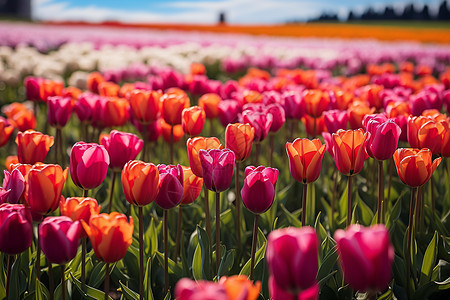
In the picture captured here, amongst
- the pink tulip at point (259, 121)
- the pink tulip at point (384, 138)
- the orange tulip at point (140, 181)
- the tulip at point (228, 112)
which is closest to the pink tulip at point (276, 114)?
the pink tulip at point (259, 121)

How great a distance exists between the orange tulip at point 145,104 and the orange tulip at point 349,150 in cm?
115

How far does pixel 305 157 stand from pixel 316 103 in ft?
3.74

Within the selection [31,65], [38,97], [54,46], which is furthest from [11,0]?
[38,97]

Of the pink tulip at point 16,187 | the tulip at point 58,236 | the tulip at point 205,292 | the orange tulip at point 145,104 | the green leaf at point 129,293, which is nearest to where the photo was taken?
the tulip at point 205,292

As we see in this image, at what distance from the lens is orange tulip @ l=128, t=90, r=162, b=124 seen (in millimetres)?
2465

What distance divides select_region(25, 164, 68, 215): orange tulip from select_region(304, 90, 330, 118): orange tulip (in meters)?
1.65

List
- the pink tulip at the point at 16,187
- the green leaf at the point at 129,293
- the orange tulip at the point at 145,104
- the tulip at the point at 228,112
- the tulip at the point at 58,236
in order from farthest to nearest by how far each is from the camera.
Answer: the tulip at the point at 228,112 → the orange tulip at the point at 145,104 → the green leaf at the point at 129,293 → the pink tulip at the point at 16,187 → the tulip at the point at 58,236

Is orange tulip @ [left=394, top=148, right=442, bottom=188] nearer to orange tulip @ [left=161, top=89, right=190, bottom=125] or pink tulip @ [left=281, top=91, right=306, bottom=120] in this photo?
pink tulip @ [left=281, top=91, right=306, bottom=120]

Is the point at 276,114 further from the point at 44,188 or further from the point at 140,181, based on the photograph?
the point at 44,188

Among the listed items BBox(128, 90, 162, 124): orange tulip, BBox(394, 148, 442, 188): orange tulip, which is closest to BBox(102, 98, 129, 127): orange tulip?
BBox(128, 90, 162, 124): orange tulip

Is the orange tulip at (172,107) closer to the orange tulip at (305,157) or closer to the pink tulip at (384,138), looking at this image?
the orange tulip at (305,157)

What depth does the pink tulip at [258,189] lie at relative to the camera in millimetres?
1430

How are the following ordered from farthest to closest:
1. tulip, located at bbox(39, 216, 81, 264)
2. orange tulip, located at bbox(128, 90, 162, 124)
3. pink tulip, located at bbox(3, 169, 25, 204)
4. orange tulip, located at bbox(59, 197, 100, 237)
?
1. orange tulip, located at bbox(128, 90, 162, 124)
2. pink tulip, located at bbox(3, 169, 25, 204)
3. orange tulip, located at bbox(59, 197, 100, 237)
4. tulip, located at bbox(39, 216, 81, 264)

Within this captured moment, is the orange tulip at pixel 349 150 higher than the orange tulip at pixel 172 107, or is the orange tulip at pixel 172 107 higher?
the orange tulip at pixel 172 107
